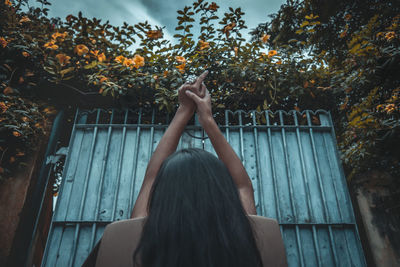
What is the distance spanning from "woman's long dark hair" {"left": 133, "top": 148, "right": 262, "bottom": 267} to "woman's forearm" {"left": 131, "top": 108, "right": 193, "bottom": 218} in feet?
0.70

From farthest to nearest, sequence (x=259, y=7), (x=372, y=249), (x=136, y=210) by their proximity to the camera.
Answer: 1. (x=259, y=7)
2. (x=372, y=249)
3. (x=136, y=210)

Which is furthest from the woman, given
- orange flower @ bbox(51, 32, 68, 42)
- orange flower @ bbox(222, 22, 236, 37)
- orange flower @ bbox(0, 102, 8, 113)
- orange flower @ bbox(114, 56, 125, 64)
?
orange flower @ bbox(51, 32, 68, 42)

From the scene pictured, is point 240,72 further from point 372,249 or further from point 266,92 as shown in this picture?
point 372,249

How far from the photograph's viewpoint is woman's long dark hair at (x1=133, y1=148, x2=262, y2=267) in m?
0.78

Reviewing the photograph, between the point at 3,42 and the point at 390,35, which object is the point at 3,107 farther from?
the point at 390,35

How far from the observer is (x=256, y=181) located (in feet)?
7.87

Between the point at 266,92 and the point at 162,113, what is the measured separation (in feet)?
4.14

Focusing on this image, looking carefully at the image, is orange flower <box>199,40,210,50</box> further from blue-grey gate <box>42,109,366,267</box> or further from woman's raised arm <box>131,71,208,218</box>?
woman's raised arm <box>131,71,208,218</box>

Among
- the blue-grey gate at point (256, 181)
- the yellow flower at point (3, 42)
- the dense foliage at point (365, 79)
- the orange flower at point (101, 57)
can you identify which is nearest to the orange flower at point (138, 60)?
the orange flower at point (101, 57)

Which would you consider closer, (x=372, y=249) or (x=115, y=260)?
(x=115, y=260)

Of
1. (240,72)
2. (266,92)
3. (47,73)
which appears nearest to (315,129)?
(266,92)

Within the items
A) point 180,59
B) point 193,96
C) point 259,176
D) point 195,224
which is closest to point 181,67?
point 180,59

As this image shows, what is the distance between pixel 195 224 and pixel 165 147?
607mm

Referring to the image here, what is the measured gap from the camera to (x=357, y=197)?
2.53m
